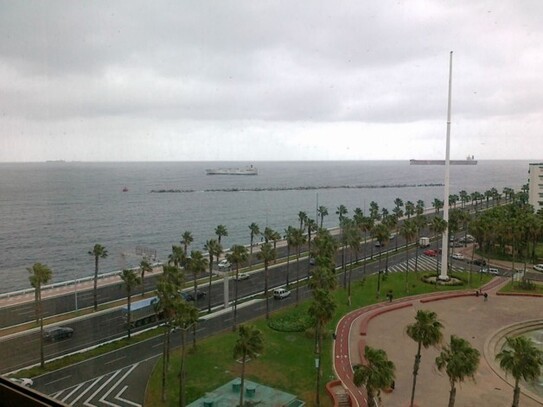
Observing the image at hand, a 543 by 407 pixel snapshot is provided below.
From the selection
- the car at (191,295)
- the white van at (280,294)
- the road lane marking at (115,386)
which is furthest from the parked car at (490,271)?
the road lane marking at (115,386)

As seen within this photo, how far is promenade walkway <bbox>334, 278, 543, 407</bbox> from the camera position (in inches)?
556

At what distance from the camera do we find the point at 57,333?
731 inches

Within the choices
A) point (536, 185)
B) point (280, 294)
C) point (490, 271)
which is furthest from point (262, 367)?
point (536, 185)

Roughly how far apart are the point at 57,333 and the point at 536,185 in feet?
146

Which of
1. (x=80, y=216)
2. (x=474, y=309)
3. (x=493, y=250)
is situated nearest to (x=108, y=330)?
(x=474, y=309)

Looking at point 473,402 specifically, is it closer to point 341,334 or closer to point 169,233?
point 341,334

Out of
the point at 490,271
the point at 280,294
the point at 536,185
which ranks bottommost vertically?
the point at 280,294

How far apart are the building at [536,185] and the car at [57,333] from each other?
43227 millimetres

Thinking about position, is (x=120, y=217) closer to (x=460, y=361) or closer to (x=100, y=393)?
(x=100, y=393)

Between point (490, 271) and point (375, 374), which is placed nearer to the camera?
point (375, 374)

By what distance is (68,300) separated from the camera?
23781 millimetres

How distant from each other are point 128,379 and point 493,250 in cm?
3115

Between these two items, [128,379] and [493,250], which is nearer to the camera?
[128,379]

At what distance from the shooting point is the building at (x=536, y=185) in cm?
4481
